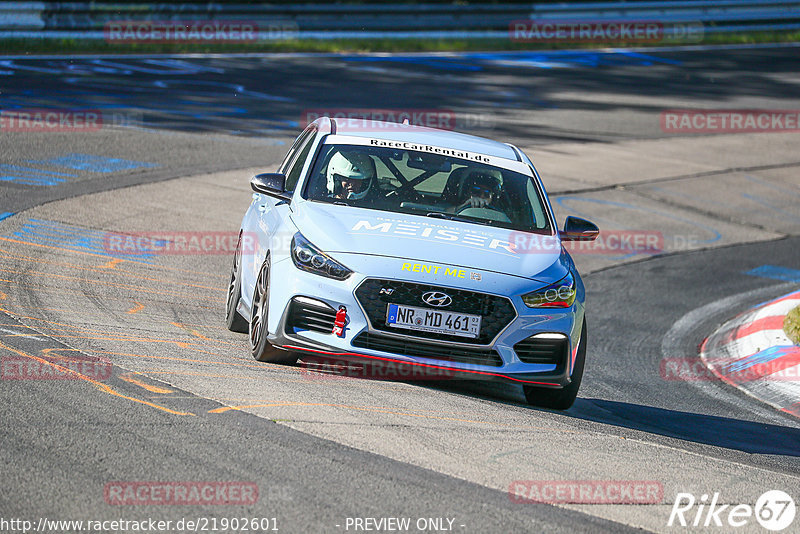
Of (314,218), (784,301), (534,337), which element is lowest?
(784,301)

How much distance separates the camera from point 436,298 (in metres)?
6.29

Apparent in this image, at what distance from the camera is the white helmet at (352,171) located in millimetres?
7371

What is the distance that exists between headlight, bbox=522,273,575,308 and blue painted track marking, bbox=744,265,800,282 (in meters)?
7.00

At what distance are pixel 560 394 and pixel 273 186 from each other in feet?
7.90

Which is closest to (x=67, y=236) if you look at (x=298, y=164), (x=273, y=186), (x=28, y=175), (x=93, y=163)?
(x=28, y=175)

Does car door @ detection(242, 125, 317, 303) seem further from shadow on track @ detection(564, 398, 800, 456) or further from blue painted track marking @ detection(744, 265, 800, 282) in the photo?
blue painted track marking @ detection(744, 265, 800, 282)

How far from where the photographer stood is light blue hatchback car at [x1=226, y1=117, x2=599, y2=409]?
A: 6309mm

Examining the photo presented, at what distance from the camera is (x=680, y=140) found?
2058 cm

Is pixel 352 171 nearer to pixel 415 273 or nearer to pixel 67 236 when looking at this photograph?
pixel 415 273

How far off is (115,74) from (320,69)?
453 centimetres

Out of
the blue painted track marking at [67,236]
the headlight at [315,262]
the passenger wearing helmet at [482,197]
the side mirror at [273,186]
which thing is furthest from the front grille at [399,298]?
the blue painted track marking at [67,236]

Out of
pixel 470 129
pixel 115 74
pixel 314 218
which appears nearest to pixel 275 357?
pixel 314 218

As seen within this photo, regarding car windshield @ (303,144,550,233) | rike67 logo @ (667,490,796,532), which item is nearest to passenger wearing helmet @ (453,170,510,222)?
car windshield @ (303,144,550,233)

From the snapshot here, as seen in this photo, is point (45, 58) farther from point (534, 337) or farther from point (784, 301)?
point (534, 337)
